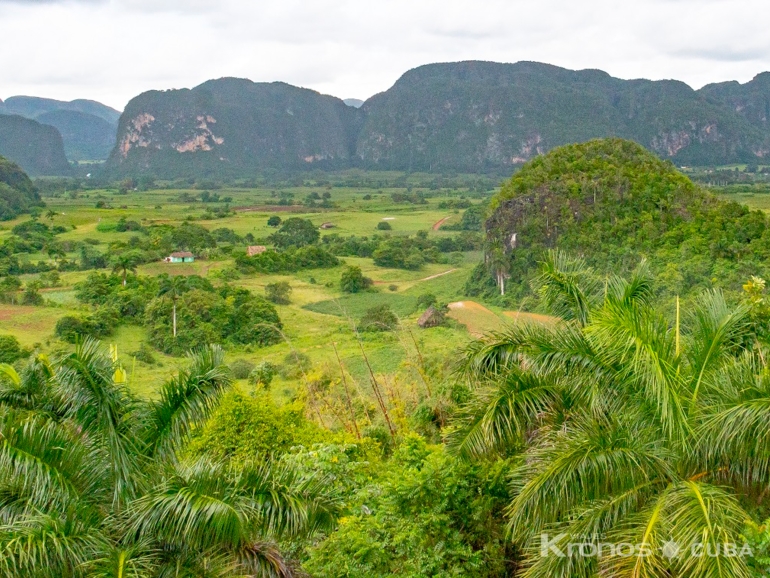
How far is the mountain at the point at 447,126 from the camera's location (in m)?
120

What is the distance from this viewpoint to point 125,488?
15.7ft

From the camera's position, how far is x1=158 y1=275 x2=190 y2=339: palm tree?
2644 cm

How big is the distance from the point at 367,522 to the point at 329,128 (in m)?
152

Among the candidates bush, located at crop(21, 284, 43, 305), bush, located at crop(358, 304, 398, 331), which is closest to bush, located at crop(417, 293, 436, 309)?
bush, located at crop(358, 304, 398, 331)

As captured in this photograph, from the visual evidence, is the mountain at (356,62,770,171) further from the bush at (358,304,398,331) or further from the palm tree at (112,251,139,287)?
the bush at (358,304,398,331)

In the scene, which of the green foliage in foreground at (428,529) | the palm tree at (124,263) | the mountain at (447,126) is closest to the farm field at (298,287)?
the palm tree at (124,263)

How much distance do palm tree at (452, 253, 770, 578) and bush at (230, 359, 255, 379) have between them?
15772 mm

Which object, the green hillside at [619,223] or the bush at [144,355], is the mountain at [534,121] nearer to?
the green hillside at [619,223]

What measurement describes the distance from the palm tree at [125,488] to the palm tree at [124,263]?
90.2 ft

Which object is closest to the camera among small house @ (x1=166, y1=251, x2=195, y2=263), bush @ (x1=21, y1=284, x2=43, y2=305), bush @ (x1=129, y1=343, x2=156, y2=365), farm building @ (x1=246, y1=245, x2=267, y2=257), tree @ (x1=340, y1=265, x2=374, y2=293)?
bush @ (x1=129, y1=343, x2=156, y2=365)

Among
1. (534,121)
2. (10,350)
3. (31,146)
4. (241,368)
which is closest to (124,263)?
(10,350)

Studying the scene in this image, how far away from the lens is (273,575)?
465 centimetres

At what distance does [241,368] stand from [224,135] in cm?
12091

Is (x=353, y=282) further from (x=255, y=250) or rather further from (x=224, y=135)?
(x=224, y=135)
